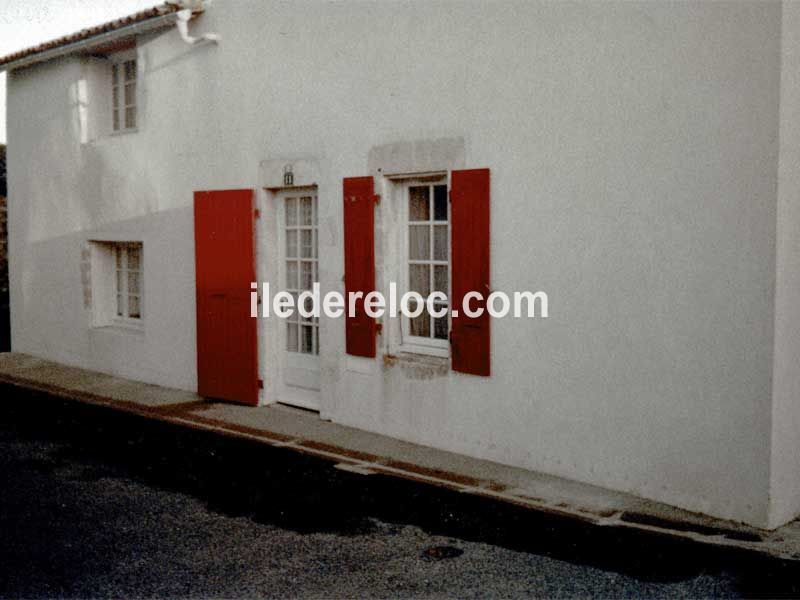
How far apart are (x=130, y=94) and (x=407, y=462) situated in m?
6.60

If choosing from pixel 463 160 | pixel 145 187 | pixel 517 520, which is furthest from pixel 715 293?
pixel 145 187

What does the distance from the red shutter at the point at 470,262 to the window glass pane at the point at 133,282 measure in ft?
18.6

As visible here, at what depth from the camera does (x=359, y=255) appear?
26.3 feet

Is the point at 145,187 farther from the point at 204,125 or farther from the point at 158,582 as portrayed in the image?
the point at 158,582

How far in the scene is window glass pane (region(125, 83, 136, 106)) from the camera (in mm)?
11149

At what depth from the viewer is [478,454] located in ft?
23.6

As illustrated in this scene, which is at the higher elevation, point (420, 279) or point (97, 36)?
point (97, 36)

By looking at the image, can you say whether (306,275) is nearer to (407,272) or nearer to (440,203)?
(407,272)

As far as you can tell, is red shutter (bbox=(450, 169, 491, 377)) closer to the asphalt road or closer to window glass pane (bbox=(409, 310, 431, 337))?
window glass pane (bbox=(409, 310, 431, 337))

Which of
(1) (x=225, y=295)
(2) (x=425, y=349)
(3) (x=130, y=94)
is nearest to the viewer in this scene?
(2) (x=425, y=349)

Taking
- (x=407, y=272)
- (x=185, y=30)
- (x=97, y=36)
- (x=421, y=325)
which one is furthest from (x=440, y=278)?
(x=97, y=36)

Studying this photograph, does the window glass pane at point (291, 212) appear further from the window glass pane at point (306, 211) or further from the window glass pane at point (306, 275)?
the window glass pane at point (306, 275)

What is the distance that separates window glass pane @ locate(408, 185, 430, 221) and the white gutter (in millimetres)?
3711

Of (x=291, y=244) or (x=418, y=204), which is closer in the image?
(x=418, y=204)
